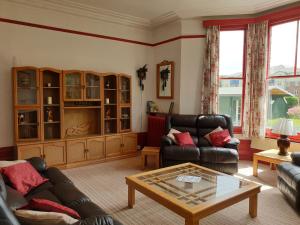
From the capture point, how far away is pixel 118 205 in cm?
284

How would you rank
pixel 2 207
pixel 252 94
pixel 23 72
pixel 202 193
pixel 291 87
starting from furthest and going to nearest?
pixel 252 94
pixel 291 87
pixel 23 72
pixel 202 193
pixel 2 207

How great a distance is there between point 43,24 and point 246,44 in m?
4.10

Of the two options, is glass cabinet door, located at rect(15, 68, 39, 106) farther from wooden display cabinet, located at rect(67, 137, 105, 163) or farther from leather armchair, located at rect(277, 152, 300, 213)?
leather armchair, located at rect(277, 152, 300, 213)

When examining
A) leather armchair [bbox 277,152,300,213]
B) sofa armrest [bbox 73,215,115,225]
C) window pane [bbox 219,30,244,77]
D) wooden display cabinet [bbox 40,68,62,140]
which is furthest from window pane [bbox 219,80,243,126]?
sofa armrest [bbox 73,215,115,225]

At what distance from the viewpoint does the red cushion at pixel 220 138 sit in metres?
4.16

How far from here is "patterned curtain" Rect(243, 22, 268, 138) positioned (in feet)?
14.5

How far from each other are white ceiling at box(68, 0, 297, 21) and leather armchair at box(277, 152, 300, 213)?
2954 millimetres

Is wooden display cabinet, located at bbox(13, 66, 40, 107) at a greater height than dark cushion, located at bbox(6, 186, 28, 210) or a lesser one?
greater

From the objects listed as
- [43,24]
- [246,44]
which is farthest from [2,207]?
[246,44]

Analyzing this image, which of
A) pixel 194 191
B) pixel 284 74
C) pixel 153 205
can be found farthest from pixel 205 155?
pixel 284 74

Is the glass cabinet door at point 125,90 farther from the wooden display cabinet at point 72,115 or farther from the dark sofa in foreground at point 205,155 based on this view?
the dark sofa in foreground at point 205,155

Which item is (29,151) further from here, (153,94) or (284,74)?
(284,74)

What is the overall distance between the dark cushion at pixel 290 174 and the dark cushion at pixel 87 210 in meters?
2.26

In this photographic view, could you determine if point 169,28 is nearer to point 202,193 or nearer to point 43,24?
point 43,24
